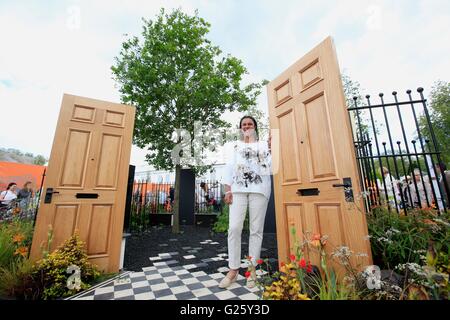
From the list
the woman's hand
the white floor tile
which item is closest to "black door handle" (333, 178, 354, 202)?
the woman's hand

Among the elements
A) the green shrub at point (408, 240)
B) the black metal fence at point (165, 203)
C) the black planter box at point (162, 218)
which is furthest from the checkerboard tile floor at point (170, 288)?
the black planter box at point (162, 218)

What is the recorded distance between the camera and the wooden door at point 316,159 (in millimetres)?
1681

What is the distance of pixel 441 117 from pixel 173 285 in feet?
48.8

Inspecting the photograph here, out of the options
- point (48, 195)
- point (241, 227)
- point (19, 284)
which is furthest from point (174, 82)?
point (19, 284)

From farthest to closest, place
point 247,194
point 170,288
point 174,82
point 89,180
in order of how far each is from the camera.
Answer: point 174,82, point 89,180, point 247,194, point 170,288

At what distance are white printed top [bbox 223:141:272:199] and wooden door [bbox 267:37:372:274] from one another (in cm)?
21

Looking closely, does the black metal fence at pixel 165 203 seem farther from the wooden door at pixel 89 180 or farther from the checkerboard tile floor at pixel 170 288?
the checkerboard tile floor at pixel 170 288

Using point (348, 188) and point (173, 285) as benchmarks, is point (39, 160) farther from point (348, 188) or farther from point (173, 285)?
point (348, 188)

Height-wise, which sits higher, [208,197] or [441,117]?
[441,117]

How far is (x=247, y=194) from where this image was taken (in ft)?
7.25

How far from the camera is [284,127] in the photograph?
2436 mm

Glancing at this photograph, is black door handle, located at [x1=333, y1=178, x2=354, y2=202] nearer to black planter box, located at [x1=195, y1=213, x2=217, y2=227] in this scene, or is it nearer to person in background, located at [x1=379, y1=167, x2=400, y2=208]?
person in background, located at [x1=379, y1=167, x2=400, y2=208]

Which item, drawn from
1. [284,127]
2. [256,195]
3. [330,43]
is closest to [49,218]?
[256,195]

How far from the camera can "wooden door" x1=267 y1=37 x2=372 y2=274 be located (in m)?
1.68
